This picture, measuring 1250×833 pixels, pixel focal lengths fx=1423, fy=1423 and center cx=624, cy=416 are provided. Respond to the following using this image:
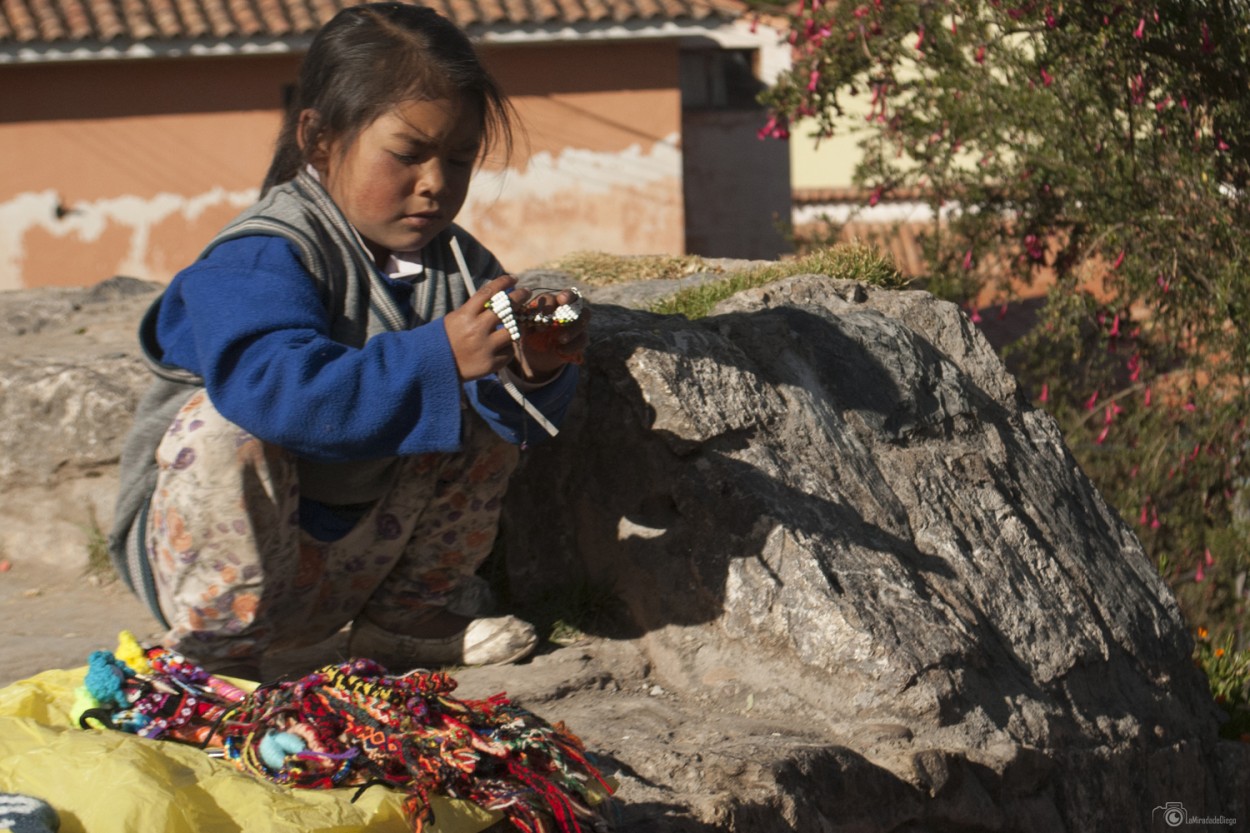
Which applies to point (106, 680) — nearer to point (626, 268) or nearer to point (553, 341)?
point (553, 341)

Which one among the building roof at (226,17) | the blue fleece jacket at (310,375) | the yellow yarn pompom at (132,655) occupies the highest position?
the building roof at (226,17)

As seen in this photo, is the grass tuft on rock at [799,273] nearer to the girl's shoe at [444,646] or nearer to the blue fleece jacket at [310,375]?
the girl's shoe at [444,646]

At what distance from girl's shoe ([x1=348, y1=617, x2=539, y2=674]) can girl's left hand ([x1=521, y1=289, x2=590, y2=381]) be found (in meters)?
0.61

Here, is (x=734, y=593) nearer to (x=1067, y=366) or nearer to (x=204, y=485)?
(x=204, y=485)

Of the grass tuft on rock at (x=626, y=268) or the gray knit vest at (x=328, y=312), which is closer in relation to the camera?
the gray knit vest at (x=328, y=312)

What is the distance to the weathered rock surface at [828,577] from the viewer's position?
107 inches

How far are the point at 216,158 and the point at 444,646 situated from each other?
33.8ft

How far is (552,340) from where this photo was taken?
253cm

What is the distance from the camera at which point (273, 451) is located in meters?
2.42

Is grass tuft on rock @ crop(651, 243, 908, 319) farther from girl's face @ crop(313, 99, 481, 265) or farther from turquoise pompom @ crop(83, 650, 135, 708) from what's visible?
turquoise pompom @ crop(83, 650, 135, 708)

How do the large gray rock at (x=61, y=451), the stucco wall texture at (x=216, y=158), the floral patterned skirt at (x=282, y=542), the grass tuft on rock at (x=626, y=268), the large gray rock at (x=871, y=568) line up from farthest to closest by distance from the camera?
the stucco wall texture at (x=216, y=158), the grass tuft on rock at (x=626, y=268), the large gray rock at (x=61, y=451), the large gray rock at (x=871, y=568), the floral patterned skirt at (x=282, y=542)

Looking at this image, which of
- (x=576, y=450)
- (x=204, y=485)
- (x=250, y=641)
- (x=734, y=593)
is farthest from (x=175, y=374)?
(x=734, y=593)

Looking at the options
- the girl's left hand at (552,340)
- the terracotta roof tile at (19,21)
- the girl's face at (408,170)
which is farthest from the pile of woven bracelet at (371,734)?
the terracotta roof tile at (19,21)

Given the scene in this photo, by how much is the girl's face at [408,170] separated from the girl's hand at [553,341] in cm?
30
